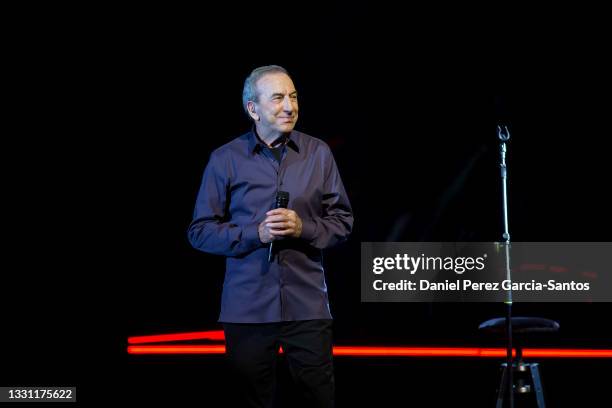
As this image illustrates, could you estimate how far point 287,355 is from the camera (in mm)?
2574

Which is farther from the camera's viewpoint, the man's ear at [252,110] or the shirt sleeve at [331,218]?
the man's ear at [252,110]

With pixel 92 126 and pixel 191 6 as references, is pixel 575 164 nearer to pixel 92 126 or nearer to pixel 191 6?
pixel 191 6

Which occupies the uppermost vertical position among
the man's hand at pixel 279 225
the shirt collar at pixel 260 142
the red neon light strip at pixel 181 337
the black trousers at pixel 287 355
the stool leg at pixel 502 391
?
the shirt collar at pixel 260 142

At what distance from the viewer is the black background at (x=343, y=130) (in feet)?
14.0

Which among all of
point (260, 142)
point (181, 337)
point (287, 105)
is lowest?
point (181, 337)

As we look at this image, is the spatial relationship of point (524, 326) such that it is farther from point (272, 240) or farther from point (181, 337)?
point (181, 337)

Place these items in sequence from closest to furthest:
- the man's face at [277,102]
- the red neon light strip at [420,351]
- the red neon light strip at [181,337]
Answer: the man's face at [277,102] → the red neon light strip at [420,351] → the red neon light strip at [181,337]

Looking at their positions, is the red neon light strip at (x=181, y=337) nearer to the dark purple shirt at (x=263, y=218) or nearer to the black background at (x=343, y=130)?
the black background at (x=343, y=130)

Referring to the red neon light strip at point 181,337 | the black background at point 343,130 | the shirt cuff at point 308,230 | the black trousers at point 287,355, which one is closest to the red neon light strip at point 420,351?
the black background at point 343,130

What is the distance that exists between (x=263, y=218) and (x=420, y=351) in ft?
5.79

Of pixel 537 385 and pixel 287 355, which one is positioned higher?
pixel 287 355

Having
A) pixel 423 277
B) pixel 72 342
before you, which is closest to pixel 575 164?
pixel 423 277

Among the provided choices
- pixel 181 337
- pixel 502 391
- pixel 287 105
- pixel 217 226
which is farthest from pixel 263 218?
pixel 181 337

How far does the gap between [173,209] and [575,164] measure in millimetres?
3029
